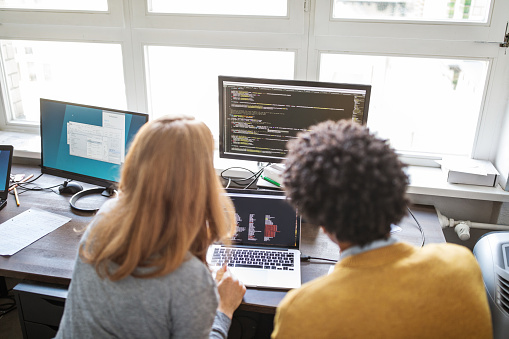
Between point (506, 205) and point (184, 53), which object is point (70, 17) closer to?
point (184, 53)

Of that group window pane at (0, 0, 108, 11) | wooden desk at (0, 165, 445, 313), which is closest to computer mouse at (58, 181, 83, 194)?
wooden desk at (0, 165, 445, 313)

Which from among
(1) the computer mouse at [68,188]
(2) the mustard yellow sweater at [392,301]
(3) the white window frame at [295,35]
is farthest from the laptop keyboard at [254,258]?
(3) the white window frame at [295,35]

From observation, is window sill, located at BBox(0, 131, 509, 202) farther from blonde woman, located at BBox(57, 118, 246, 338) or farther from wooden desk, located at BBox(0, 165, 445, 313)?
blonde woman, located at BBox(57, 118, 246, 338)

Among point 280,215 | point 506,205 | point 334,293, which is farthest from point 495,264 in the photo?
Result: point 334,293

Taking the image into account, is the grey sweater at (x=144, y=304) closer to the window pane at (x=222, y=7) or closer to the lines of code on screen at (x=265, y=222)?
the lines of code on screen at (x=265, y=222)

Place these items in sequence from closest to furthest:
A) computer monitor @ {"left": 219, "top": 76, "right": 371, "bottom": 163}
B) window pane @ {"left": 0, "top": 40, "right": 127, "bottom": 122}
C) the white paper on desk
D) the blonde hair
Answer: the blonde hair < the white paper on desk < computer monitor @ {"left": 219, "top": 76, "right": 371, "bottom": 163} < window pane @ {"left": 0, "top": 40, "right": 127, "bottom": 122}

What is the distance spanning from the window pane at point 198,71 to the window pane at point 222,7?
193 mm

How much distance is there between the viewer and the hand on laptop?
4.16 ft

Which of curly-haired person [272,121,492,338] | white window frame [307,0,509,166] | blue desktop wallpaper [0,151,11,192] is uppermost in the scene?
white window frame [307,0,509,166]

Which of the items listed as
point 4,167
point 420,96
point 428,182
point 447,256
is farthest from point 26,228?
point 420,96

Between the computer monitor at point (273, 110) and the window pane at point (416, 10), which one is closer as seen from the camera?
the computer monitor at point (273, 110)

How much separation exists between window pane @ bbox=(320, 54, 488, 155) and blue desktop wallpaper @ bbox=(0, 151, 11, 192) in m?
1.47

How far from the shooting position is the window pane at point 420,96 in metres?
2.03

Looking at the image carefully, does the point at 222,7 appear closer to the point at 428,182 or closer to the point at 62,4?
the point at 62,4
